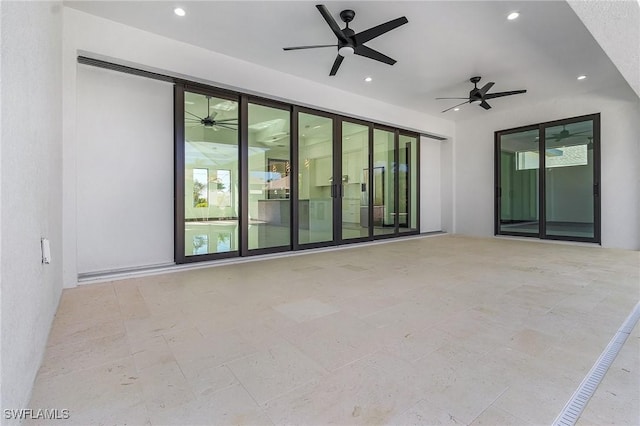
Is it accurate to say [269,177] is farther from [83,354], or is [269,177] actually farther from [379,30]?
[83,354]

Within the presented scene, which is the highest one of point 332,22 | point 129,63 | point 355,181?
point 332,22

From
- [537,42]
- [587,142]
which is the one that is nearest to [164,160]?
[537,42]

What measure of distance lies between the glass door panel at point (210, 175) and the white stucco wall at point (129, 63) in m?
0.34

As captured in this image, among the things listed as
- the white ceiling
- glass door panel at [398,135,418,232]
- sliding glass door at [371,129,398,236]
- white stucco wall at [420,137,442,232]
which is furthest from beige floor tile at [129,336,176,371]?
white stucco wall at [420,137,442,232]

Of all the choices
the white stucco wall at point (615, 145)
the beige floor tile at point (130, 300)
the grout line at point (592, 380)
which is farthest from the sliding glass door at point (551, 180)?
the beige floor tile at point (130, 300)

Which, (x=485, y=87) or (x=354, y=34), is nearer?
(x=354, y=34)

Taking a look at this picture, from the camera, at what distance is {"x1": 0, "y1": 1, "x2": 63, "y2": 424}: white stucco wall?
1132mm

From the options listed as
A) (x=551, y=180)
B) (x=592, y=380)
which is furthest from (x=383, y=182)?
(x=592, y=380)

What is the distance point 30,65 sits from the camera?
162 cm

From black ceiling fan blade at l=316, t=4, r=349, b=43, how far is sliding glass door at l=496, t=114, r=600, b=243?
19.4 ft

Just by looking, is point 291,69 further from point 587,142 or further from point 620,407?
point 587,142

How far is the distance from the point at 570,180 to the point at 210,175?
7.62m

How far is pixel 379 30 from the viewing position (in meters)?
3.46

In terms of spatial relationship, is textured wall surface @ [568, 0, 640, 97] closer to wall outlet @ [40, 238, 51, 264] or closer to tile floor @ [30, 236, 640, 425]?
tile floor @ [30, 236, 640, 425]
